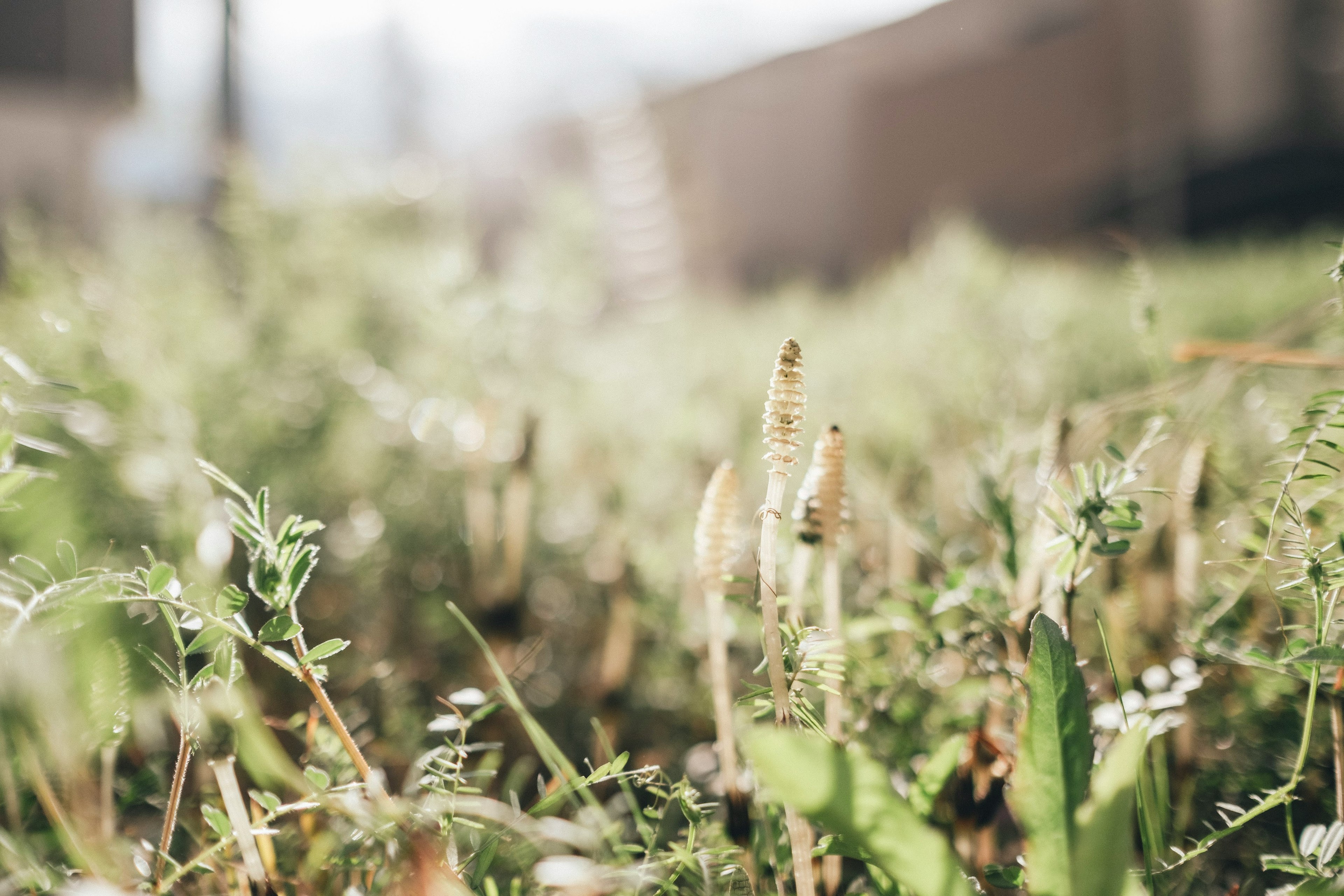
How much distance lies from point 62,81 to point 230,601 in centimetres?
872

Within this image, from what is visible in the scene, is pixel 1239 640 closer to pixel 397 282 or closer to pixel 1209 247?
pixel 397 282

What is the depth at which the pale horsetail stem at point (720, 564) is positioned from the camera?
40 cm

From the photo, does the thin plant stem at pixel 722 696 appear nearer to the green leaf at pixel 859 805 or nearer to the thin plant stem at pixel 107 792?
the green leaf at pixel 859 805

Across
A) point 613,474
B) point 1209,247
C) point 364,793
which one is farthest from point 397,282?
point 1209,247

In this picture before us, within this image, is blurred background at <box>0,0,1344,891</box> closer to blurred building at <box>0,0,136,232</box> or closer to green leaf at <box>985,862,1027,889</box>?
green leaf at <box>985,862,1027,889</box>

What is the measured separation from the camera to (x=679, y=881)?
0.47 meters

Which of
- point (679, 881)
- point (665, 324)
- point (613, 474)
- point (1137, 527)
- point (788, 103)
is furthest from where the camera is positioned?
point (788, 103)

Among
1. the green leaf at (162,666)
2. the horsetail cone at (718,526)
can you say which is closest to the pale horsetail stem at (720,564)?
the horsetail cone at (718,526)

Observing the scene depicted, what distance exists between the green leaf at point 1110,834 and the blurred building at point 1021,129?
6247 millimetres

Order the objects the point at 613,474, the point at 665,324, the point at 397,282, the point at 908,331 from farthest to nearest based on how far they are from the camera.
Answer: the point at 665,324 → the point at 908,331 → the point at 397,282 → the point at 613,474

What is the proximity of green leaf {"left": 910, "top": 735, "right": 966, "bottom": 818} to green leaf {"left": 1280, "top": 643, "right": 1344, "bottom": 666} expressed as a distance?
15cm

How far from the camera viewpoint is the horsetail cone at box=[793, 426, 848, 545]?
41 centimetres

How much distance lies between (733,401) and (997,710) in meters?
0.84

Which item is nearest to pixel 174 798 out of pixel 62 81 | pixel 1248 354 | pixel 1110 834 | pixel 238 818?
pixel 238 818
